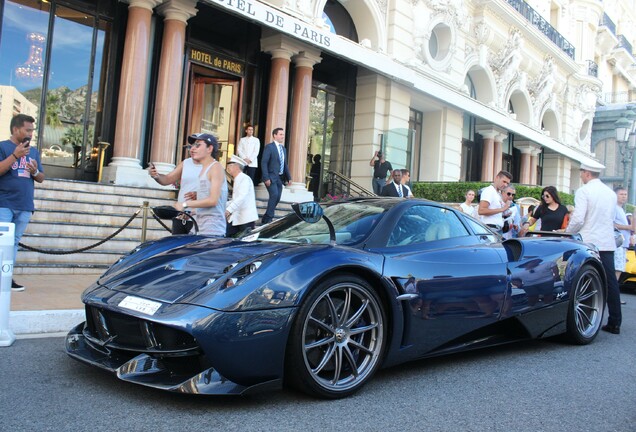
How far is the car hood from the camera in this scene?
2848 mm

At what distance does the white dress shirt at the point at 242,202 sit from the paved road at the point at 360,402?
273 cm

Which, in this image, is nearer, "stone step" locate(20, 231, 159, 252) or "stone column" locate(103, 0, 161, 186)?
"stone step" locate(20, 231, 159, 252)

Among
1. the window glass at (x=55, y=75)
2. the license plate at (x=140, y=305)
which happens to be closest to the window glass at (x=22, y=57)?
the window glass at (x=55, y=75)

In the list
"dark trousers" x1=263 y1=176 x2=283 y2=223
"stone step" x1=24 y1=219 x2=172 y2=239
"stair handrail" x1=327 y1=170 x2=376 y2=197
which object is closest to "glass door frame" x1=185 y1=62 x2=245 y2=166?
"stair handrail" x1=327 y1=170 x2=376 y2=197

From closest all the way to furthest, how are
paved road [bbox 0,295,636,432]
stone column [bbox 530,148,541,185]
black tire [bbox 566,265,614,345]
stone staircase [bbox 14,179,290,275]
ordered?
1. paved road [bbox 0,295,636,432]
2. black tire [bbox 566,265,614,345]
3. stone staircase [bbox 14,179,290,275]
4. stone column [bbox 530,148,541,185]

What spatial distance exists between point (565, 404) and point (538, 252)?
158 centimetres

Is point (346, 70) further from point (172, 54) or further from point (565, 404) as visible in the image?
point (565, 404)

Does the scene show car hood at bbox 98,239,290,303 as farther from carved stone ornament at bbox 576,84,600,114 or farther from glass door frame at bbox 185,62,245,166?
carved stone ornament at bbox 576,84,600,114

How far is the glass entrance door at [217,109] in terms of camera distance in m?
→ 13.2

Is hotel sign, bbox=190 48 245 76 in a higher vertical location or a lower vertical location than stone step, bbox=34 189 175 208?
higher

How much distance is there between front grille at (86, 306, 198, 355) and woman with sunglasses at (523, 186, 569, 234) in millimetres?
5463

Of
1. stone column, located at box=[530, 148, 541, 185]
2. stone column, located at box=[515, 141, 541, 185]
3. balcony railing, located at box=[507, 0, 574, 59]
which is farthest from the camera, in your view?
stone column, located at box=[530, 148, 541, 185]

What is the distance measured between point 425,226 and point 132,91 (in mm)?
7718

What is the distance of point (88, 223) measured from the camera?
783cm
